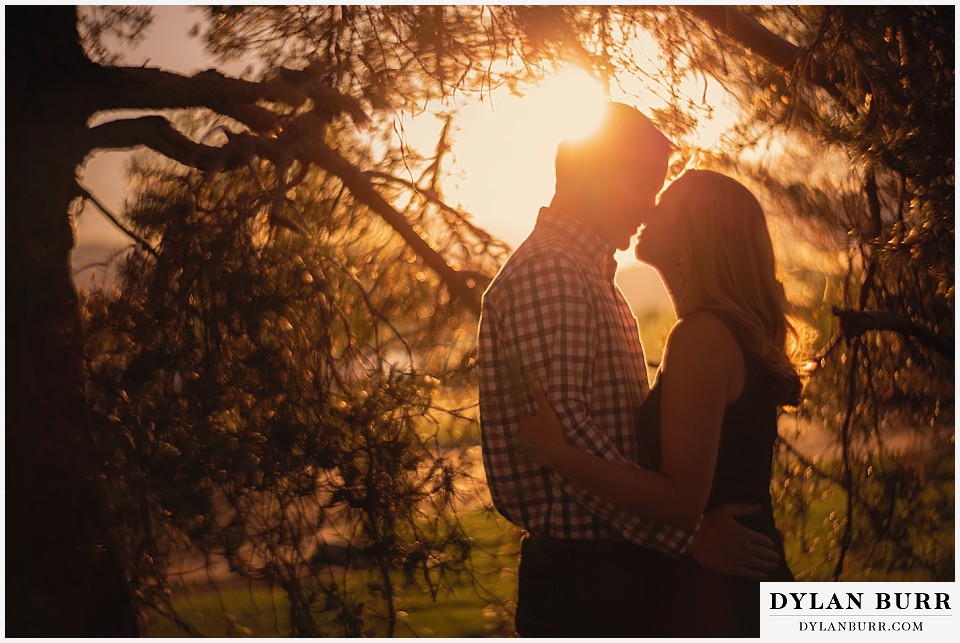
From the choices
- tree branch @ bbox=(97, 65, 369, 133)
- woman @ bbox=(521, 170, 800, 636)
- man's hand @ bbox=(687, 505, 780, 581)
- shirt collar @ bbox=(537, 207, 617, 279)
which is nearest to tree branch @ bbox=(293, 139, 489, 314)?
tree branch @ bbox=(97, 65, 369, 133)

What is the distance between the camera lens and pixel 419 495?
3.08 m

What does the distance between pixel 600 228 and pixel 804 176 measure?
1.80m

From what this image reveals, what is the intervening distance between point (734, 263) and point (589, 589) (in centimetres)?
84

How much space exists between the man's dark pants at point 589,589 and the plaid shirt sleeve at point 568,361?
0.07m

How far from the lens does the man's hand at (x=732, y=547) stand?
1884 mm

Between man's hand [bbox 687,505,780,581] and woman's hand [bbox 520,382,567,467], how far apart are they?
39 centimetres

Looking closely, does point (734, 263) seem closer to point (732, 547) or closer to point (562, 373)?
point (562, 373)

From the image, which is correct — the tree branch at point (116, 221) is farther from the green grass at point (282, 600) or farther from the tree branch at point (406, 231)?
the green grass at point (282, 600)

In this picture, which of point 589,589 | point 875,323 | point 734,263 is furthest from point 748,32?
point 589,589

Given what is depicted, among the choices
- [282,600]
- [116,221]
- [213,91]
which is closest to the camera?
[116,221]

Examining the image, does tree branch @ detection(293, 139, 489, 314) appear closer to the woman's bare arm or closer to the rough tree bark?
the rough tree bark

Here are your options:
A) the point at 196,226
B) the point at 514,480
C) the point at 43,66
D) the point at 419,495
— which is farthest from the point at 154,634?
the point at 43,66

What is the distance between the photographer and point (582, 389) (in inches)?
75.0

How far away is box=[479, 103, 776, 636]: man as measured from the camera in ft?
6.18
